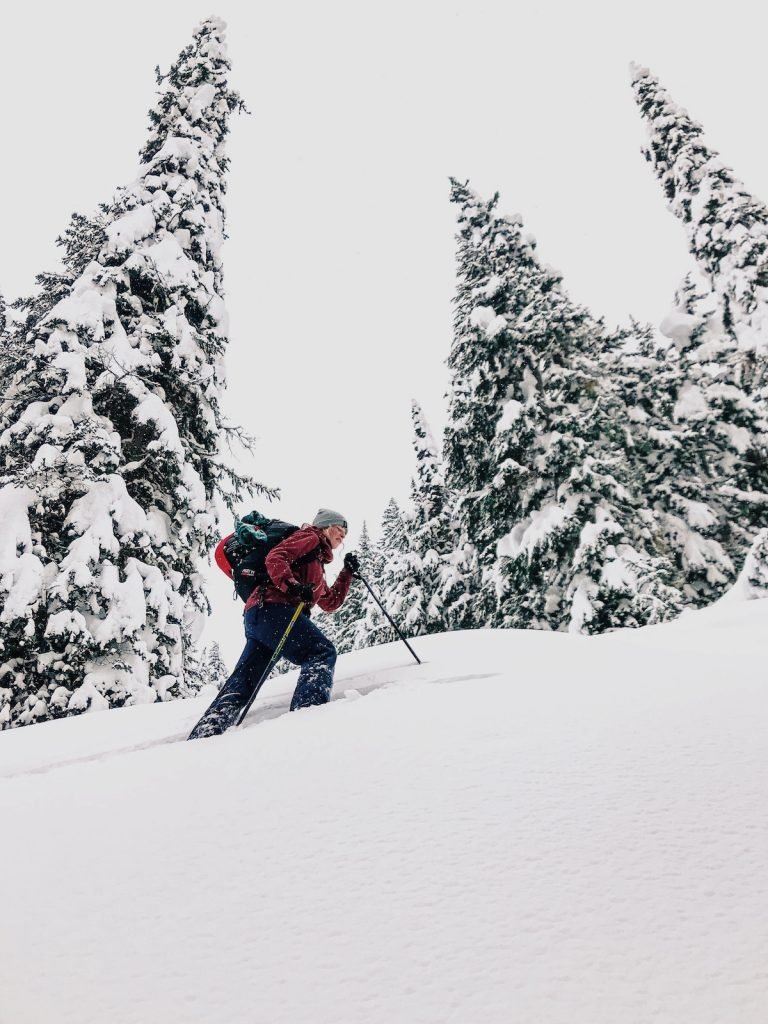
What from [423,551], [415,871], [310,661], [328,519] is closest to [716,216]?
[423,551]

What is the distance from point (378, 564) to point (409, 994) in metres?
35.1

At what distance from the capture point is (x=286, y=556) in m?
4.62

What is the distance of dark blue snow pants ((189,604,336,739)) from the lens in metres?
4.34

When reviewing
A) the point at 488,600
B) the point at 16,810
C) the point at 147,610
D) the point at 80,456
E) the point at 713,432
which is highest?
the point at 80,456

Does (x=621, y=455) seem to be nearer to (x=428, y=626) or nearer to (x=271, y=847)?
(x=428, y=626)

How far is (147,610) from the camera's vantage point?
9148mm

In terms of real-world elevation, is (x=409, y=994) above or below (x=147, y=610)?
above

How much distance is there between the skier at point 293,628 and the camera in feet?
14.4

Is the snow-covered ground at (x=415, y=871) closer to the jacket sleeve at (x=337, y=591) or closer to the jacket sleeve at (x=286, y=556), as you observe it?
the jacket sleeve at (x=286, y=556)

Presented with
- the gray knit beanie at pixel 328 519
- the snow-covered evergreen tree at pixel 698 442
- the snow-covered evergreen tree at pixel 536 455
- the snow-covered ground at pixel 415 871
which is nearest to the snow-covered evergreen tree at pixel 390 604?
the snow-covered evergreen tree at pixel 536 455

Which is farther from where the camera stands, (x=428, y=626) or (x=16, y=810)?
(x=428, y=626)

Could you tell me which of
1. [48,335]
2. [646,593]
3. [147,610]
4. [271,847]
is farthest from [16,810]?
[646,593]

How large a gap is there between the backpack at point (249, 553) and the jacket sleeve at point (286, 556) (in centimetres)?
11

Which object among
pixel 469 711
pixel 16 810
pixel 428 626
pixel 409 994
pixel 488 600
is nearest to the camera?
pixel 409 994
